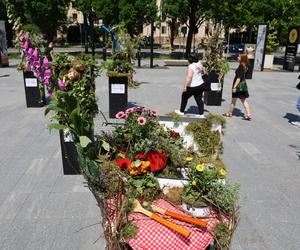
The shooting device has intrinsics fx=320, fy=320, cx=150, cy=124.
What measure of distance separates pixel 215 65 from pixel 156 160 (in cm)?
747

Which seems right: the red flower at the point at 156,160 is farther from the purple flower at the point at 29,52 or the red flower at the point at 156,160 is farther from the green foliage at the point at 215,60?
the green foliage at the point at 215,60

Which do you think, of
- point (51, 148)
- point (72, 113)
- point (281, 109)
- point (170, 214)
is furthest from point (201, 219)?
point (281, 109)

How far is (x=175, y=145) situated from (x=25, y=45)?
180 centimetres

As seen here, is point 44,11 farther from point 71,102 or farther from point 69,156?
point 71,102

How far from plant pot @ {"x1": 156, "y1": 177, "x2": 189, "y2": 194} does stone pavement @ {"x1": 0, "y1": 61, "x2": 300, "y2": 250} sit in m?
1.32

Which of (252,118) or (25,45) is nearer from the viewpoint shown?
(25,45)

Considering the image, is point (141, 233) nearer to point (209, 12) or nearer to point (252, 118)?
point (252, 118)

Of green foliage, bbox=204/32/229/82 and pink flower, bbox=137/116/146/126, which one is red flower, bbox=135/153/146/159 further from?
green foliage, bbox=204/32/229/82

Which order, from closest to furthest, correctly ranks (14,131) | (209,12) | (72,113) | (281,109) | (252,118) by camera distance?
1. (72,113)
2. (14,131)
3. (252,118)
4. (281,109)
5. (209,12)

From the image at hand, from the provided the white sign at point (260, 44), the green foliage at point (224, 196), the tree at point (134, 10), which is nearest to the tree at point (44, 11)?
the tree at point (134, 10)

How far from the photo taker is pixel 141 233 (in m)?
2.10

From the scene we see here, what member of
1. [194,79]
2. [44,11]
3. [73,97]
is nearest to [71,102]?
[73,97]

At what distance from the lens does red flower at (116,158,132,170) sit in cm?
245

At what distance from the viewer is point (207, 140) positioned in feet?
9.76
